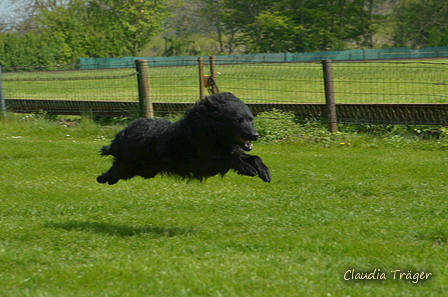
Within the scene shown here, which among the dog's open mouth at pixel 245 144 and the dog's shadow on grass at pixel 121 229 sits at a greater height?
the dog's open mouth at pixel 245 144

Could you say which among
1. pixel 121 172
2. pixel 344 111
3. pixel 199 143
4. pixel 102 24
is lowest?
A: pixel 344 111

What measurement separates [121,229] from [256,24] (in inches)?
2468

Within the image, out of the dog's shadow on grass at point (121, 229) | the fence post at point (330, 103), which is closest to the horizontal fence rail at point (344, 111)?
the fence post at point (330, 103)

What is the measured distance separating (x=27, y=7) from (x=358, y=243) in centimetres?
6860

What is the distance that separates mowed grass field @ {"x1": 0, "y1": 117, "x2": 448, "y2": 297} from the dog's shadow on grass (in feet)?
0.07

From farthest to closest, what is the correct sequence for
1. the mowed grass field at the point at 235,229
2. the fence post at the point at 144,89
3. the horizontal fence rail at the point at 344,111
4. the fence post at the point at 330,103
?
the fence post at the point at 144,89 < the fence post at the point at 330,103 < the horizontal fence rail at the point at 344,111 < the mowed grass field at the point at 235,229

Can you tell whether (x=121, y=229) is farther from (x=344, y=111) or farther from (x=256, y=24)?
(x=256, y=24)

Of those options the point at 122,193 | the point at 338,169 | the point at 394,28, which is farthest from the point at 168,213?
the point at 394,28

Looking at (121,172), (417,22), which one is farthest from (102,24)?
(121,172)

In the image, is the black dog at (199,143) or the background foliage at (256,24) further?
the background foliage at (256,24)

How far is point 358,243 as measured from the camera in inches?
201

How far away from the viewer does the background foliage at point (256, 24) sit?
2473 inches

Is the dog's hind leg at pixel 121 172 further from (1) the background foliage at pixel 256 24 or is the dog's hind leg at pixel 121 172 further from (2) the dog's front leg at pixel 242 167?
(1) the background foliage at pixel 256 24

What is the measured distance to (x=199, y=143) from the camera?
557 cm
